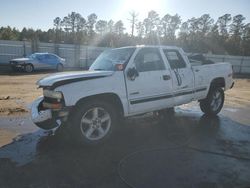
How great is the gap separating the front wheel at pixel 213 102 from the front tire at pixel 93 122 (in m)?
3.55

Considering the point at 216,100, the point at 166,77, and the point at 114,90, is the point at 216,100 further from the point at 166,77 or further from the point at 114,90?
the point at 114,90

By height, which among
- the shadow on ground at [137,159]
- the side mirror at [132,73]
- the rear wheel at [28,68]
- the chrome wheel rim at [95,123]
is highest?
the side mirror at [132,73]

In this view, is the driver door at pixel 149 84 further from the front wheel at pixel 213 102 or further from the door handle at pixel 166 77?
the front wheel at pixel 213 102

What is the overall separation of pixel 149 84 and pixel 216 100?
10.3ft

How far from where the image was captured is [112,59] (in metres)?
6.09

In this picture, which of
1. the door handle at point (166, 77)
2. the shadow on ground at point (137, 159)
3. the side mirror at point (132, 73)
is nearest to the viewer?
the shadow on ground at point (137, 159)

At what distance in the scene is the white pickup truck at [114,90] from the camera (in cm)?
491

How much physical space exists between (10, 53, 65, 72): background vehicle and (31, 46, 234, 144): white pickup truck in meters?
16.4

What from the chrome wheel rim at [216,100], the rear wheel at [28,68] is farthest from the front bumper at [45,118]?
the rear wheel at [28,68]

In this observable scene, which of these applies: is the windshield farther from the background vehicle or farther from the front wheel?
the background vehicle

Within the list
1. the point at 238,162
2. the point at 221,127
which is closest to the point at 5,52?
the point at 221,127

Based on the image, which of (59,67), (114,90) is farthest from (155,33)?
(114,90)

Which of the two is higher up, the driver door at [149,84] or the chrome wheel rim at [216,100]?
the driver door at [149,84]

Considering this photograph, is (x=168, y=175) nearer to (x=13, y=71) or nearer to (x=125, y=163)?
(x=125, y=163)
